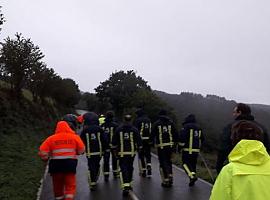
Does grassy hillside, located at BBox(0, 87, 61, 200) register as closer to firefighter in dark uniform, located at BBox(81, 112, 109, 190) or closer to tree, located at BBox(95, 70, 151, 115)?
firefighter in dark uniform, located at BBox(81, 112, 109, 190)

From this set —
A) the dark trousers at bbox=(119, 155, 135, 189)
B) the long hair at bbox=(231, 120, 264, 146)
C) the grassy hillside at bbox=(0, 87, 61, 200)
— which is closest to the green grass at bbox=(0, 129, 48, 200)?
the grassy hillside at bbox=(0, 87, 61, 200)

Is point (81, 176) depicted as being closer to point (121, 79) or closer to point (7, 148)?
point (7, 148)

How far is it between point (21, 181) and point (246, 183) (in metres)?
10.1

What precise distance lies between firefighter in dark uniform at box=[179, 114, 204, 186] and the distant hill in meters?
17.4

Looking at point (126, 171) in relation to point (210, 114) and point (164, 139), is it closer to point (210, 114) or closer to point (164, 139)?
point (164, 139)

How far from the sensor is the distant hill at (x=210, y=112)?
32.7m

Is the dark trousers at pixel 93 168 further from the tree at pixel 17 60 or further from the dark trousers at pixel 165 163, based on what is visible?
the tree at pixel 17 60

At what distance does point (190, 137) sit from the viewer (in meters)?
13.3

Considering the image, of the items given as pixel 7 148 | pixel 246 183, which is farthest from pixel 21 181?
pixel 246 183

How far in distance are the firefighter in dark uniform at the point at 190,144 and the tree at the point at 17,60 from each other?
22511 millimetres

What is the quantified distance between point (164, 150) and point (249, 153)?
31.3 feet

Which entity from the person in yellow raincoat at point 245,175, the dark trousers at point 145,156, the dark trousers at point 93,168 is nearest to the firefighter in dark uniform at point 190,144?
the dark trousers at point 145,156

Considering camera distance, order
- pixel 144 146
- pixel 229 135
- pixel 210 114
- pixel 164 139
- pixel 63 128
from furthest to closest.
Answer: pixel 210 114 < pixel 144 146 < pixel 164 139 < pixel 63 128 < pixel 229 135

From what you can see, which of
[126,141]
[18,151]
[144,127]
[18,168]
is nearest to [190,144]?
[126,141]
